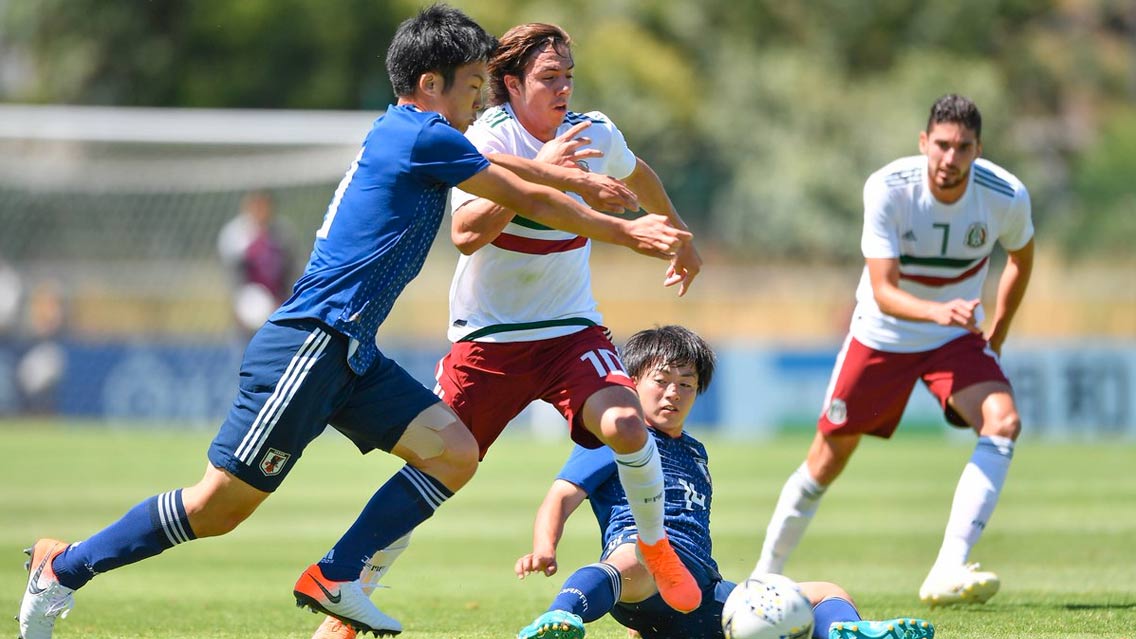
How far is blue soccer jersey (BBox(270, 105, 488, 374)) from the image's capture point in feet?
18.7

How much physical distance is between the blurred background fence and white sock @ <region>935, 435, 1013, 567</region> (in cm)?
1356

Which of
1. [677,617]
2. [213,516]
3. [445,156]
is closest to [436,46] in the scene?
[445,156]

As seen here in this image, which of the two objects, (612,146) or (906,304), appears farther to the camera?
(906,304)

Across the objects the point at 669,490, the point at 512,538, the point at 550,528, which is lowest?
the point at 512,538

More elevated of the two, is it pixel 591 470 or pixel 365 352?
pixel 365 352

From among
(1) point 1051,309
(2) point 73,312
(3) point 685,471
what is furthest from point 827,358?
(3) point 685,471

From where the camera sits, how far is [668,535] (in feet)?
20.2

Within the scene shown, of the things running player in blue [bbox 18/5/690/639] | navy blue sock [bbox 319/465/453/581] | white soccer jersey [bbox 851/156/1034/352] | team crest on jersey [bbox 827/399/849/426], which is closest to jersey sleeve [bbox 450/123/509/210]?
running player in blue [bbox 18/5/690/639]

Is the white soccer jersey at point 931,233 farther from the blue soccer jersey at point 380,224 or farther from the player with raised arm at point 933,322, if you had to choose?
the blue soccer jersey at point 380,224

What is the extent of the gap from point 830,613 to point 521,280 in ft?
6.46

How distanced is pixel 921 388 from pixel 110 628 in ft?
52.1

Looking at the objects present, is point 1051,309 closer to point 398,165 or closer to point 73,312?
point 73,312

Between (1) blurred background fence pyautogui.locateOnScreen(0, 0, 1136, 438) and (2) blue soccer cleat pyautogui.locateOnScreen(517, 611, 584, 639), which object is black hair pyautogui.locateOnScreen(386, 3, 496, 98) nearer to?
(2) blue soccer cleat pyautogui.locateOnScreen(517, 611, 584, 639)

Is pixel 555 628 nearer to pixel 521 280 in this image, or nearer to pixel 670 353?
pixel 670 353
